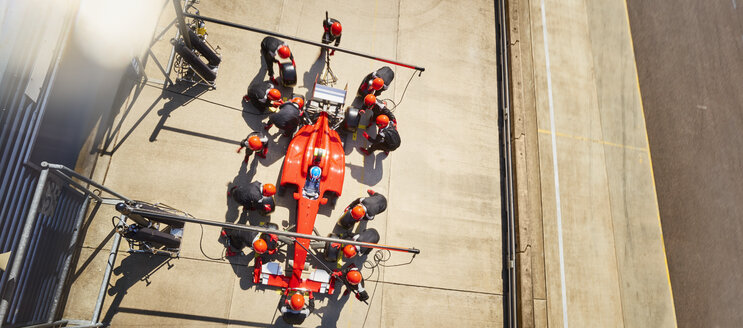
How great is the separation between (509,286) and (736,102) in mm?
10887

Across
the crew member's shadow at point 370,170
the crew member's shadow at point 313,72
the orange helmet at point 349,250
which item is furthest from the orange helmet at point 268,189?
the crew member's shadow at point 313,72

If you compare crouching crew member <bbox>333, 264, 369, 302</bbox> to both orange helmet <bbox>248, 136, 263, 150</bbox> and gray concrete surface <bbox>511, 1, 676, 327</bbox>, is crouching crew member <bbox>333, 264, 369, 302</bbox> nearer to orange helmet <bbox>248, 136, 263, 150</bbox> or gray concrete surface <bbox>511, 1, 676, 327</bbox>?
orange helmet <bbox>248, 136, 263, 150</bbox>

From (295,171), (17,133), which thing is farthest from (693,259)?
(17,133)

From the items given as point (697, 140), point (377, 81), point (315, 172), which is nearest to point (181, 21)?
point (315, 172)

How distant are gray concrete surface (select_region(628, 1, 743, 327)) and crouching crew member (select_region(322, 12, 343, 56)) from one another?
1174 cm

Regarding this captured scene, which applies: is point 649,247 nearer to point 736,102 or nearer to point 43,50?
point 736,102

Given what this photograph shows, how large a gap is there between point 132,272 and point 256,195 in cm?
398

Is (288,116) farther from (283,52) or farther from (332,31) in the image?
(332,31)

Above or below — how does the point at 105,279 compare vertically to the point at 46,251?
below

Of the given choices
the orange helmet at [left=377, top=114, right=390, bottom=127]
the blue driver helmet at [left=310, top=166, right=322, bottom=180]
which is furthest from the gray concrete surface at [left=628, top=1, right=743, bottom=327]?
the blue driver helmet at [left=310, top=166, right=322, bottom=180]

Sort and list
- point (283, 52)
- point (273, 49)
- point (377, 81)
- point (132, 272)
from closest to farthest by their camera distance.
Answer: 1. point (132, 272)
2. point (283, 52)
3. point (273, 49)
4. point (377, 81)

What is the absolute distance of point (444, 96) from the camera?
12.1 meters

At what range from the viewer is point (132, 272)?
9188mm

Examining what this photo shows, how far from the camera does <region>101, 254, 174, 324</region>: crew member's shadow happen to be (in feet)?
29.6
